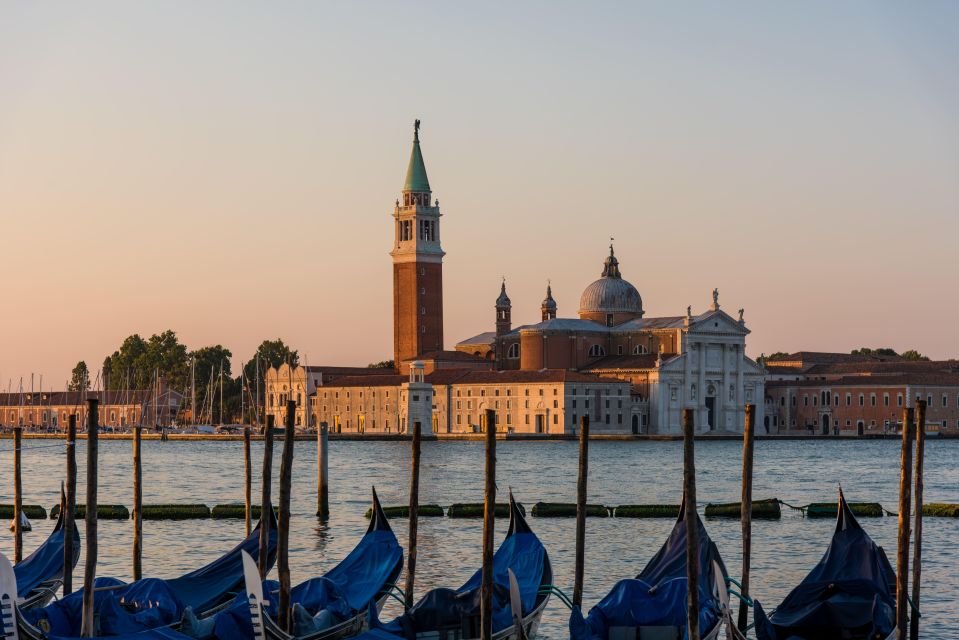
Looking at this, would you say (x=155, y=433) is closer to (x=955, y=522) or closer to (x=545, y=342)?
(x=545, y=342)

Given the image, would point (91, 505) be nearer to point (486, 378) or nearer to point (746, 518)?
point (746, 518)

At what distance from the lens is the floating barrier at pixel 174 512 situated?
30.0 meters

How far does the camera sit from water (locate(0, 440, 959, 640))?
23109 mm

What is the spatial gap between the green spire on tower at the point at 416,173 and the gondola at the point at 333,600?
79185 millimetres

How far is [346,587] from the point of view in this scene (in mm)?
15742

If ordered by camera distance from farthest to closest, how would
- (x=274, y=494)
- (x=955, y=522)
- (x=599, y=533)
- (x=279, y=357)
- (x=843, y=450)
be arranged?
(x=279, y=357)
(x=843, y=450)
(x=274, y=494)
(x=955, y=522)
(x=599, y=533)

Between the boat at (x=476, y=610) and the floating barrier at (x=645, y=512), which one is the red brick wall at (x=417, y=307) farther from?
the boat at (x=476, y=610)

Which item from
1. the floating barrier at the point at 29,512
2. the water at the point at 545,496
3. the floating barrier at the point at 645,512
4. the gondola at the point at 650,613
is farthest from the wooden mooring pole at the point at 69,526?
the floating barrier at the point at 645,512

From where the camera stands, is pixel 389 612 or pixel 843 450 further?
pixel 843 450

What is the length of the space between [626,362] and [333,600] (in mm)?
77681

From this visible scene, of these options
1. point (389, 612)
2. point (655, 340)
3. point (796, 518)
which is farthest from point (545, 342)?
point (389, 612)

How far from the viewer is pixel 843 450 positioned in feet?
250

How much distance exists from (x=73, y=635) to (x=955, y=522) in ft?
68.3

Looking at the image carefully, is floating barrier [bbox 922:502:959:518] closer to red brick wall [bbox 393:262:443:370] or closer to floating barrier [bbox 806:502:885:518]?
floating barrier [bbox 806:502:885:518]
